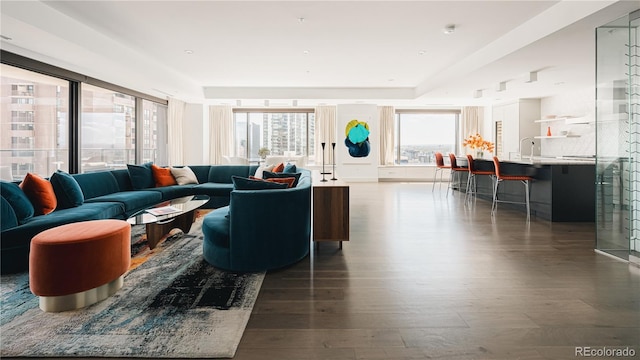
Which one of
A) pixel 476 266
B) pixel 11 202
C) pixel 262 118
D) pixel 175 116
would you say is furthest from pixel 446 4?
pixel 262 118

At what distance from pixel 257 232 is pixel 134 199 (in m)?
2.72

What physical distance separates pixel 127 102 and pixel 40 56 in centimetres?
247

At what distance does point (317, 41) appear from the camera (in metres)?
4.93

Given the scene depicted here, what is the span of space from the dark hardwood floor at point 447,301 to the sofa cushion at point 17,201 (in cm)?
246

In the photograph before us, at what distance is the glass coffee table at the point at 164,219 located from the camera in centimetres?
325

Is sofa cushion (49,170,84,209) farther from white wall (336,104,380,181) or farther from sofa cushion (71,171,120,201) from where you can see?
white wall (336,104,380,181)

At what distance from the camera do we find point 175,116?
28.2ft

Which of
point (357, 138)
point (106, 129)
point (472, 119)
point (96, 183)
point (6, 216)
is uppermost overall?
point (472, 119)

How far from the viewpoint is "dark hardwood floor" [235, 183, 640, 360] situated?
1.77m

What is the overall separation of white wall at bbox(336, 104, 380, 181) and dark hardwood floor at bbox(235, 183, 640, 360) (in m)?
6.31

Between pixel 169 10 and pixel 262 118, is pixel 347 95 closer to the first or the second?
pixel 262 118

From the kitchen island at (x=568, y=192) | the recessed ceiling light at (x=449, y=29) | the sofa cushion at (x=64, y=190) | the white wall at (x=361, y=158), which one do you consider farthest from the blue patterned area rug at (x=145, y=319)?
the white wall at (x=361, y=158)

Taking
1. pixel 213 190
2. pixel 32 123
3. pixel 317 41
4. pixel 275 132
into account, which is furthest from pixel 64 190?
pixel 275 132

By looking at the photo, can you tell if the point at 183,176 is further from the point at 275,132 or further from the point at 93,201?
the point at 275,132
